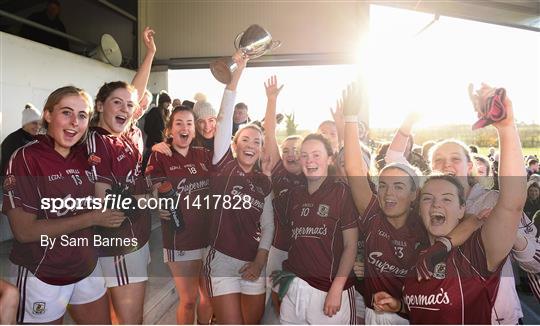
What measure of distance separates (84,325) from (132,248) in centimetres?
37

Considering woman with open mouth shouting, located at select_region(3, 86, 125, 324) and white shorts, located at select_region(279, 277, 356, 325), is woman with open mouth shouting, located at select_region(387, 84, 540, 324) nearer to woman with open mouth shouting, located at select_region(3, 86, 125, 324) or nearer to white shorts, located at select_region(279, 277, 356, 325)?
white shorts, located at select_region(279, 277, 356, 325)

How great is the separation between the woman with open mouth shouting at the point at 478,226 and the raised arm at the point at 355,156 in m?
0.32

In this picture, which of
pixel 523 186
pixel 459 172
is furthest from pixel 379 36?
pixel 523 186

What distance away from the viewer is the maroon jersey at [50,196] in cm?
144

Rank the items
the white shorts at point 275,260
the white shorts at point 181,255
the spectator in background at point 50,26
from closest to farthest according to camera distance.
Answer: the white shorts at point 275,260
the white shorts at point 181,255
the spectator in background at point 50,26

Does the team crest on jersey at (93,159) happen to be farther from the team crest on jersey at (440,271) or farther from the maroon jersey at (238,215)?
the team crest on jersey at (440,271)

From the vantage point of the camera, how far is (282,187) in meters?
1.98

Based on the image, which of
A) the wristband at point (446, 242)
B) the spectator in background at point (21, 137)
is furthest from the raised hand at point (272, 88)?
the spectator in background at point (21, 137)

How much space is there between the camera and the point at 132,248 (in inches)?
68.8

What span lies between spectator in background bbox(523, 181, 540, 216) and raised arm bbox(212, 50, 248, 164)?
1.67 m

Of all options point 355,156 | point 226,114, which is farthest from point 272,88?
point 355,156

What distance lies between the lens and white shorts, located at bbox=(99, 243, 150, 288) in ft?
5.57

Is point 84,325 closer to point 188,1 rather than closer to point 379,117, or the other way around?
point 379,117

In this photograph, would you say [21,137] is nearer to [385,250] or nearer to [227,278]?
[227,278]
